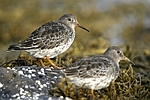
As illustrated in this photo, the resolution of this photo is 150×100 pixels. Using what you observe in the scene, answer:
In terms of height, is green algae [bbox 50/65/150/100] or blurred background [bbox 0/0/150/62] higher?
blurred background [bbox 0/0/150/62]

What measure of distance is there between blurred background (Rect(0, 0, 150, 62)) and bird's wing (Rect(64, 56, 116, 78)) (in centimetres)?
663

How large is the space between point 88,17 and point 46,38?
7827mm

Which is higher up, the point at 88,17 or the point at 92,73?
the point at 88,17

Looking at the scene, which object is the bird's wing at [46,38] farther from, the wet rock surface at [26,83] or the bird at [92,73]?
the bird at [92,73]

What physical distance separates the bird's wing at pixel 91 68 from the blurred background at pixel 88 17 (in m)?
6.63

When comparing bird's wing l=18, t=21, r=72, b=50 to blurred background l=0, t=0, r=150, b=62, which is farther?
blurred background l=0, t=0, r=150, b=62

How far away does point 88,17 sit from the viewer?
14.8 m

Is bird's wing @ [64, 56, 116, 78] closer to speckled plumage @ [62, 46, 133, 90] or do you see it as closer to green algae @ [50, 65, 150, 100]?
speckled plumage @ [62, 46, 133, 90]

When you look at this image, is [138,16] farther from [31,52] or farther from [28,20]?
[31,52]

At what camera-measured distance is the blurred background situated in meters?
13.3

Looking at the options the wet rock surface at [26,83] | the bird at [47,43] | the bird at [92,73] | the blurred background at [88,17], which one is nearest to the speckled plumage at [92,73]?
the bird at [92,73]

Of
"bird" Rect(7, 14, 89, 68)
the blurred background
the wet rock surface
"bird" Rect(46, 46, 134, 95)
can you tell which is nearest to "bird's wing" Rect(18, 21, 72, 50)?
"bird" Rect(7, 14, 89, 68)

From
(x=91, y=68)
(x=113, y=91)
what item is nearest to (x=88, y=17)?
(x=113, y=91)

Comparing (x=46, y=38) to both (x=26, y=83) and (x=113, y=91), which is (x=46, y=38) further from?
(x=113, y=91)
